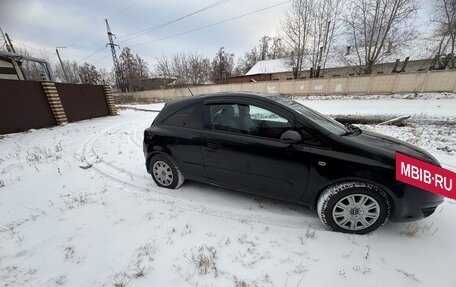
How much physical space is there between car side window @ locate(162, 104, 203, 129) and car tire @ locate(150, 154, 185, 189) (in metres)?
0.59

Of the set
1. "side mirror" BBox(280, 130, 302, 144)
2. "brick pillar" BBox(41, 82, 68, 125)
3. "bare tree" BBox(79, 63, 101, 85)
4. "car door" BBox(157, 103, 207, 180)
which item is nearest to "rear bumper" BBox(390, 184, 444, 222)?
"side mirror" BBox(280, 130, 302, 144)

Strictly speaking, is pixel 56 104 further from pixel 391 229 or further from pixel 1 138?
pixel 391 229

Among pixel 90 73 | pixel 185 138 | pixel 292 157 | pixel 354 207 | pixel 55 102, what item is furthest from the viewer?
pixel 90 73

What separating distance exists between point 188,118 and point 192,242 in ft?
5.72

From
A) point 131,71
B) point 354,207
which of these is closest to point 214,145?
point 354,207

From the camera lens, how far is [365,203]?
2369 millimetres

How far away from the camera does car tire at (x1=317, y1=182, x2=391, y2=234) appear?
2.31m

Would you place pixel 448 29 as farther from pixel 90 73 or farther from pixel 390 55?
pixel 90 73

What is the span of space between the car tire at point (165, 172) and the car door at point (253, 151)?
0.65 metres

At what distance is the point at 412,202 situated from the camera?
7.29ft

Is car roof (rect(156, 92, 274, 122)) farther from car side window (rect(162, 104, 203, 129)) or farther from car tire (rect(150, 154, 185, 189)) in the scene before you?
car tire (rect(150, 154, 185, 189))

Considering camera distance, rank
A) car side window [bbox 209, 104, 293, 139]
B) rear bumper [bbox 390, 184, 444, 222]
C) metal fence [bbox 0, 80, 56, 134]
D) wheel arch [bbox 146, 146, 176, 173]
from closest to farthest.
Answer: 1. rear bumper [bbox 390, 184, 444, 222]
2. car side window [bbox 209, 104, 293, 139]
3. wheel arch [bbox 146, 146, 176, 173]
4. metal fence [bbox 0, 80, 56, 134]

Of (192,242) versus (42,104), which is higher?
(42,104)

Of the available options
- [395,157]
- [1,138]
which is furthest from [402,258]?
[1,138]
